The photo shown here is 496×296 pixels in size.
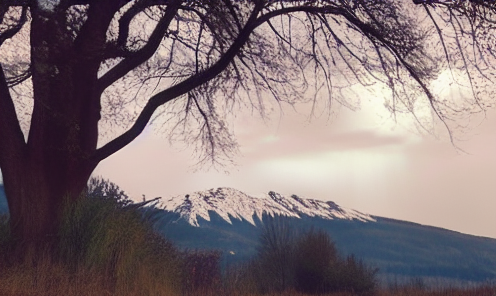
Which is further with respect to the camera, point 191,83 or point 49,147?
point 191,83

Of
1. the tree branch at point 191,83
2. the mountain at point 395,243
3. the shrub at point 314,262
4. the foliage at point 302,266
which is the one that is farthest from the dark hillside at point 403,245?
the tree branch at point 191,83

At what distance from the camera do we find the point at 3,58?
51.8 feet

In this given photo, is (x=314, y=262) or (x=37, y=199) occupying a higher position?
(x=37, y=199)

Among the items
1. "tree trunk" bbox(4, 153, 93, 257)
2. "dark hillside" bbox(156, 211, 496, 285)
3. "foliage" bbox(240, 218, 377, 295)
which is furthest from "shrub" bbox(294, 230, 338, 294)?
"dark hillside" bbox(156, 211, 496, 285)

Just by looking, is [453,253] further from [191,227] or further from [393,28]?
[393,28]

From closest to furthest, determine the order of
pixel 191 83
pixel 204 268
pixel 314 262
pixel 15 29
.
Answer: pixel 191 83, pixel 15 29, pixel 204 268, pixel 314 262

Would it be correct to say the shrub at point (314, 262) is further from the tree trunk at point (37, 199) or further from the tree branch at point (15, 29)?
the tree branch at point (15, 29)

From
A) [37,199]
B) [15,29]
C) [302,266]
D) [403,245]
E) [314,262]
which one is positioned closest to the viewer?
[37,199]

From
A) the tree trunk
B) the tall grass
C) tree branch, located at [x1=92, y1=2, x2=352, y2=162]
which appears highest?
tree branch, located at [x1=92, y1=2, x2=352, y2=162]

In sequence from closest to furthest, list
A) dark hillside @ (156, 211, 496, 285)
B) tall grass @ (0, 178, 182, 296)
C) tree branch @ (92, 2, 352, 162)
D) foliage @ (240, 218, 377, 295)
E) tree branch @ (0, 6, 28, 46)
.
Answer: tall grass @ (0, 178, 182, 296) → tree branch @ (92, 2, 352, 162) → tree branch @ (0, 6, 28, 46) → foliage @ (240, 218, 377, 295) → dark hillside @ (156, 211, 496, 285)

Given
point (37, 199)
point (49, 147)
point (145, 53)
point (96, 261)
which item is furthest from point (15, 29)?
point (96, 261)

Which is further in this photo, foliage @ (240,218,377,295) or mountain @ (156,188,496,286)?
mountain @ (156,188,496,286)

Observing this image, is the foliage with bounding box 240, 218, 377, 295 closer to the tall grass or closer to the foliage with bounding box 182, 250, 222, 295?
the foliage with bounding box 182, 250, 222, 295

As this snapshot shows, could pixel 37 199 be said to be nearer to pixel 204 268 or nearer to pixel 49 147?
pixel 49 147
